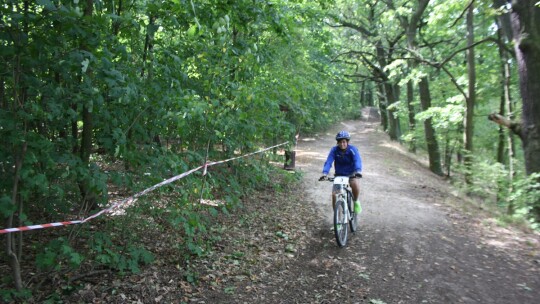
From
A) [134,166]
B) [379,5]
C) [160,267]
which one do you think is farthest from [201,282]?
[379,5]

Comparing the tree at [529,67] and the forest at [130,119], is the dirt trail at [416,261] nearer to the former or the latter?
the forest at [130,119]

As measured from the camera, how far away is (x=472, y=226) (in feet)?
27.2

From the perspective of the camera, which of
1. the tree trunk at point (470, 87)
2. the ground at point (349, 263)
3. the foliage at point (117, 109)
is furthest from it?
the tree trunk at point (470, 87)

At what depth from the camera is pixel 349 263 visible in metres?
5.88

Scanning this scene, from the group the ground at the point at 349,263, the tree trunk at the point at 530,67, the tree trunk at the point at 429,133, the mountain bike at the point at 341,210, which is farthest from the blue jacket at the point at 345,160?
the tree trunk at the point at 429,133

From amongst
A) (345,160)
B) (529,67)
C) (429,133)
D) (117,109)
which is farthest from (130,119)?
(429,133)

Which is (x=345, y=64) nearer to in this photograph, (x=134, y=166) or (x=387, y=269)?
(x=387, y=269)

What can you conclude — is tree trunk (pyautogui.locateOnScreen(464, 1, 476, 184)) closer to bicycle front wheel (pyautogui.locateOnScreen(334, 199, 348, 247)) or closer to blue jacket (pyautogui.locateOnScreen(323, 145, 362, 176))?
blue jacket (pyautogui.locateOnScreen(323, 145, 362, 176))

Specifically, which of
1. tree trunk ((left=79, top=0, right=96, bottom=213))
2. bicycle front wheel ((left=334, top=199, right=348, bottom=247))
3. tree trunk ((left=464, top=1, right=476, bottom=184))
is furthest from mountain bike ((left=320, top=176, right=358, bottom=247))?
tree trunk ((left=464, top=1, right=476, bottom=184))

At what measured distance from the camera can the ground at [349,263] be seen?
4.65 metres

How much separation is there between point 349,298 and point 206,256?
2.06 metres

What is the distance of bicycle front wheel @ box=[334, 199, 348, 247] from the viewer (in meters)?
6.35

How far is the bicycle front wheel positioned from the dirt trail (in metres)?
0.17

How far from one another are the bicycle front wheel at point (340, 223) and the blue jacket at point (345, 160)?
2.13ft
